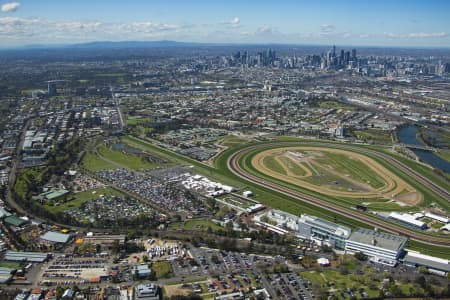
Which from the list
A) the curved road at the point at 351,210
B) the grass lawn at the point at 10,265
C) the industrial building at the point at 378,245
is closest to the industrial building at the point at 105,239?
the grass lawn at the point at 10,265

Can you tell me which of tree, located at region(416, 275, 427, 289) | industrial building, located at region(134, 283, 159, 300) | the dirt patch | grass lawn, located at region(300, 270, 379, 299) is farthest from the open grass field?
industrial building, located at region(134, 283, 159, 300)

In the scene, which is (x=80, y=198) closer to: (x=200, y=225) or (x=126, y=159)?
(x=126, y=159)

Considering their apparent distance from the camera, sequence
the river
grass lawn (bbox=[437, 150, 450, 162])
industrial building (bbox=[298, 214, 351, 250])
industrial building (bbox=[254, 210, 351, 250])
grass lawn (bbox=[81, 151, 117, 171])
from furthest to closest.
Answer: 1. grass lawn (bbox=[437, 150, 450, 162])
2. the river
3. grass lawn (bbox=[81, 151, 117, 171])
4. industrial building (bbox=[254, 210, 351, 250])
5. industrial building (bbox=[298, 214, 351, 250])

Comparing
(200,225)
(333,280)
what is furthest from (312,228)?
(200,225)

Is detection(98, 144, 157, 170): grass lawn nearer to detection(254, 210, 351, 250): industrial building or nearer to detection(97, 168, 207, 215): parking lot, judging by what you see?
detection(97, 168, 207, 215): parking lot

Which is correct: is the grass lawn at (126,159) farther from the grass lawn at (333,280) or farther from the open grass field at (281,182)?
the grass lawn at (333,280)

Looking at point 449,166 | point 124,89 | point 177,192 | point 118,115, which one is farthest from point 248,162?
point 124,89
